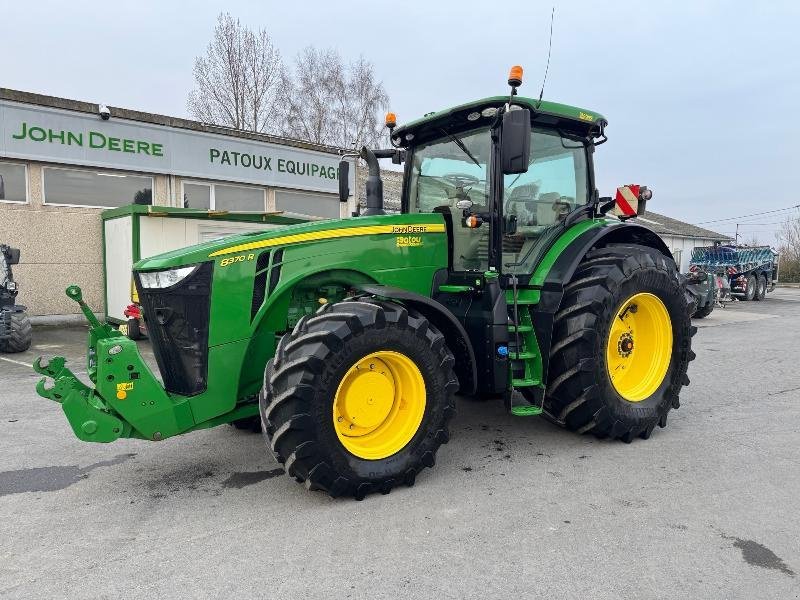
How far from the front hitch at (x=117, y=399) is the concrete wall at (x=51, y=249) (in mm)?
9455

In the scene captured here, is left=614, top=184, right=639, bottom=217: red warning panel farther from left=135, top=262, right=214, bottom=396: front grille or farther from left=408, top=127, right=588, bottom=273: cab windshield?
left=135, top=262, right=214, bottom=396: front grille

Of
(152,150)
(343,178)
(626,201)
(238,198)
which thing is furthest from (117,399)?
(238,198)

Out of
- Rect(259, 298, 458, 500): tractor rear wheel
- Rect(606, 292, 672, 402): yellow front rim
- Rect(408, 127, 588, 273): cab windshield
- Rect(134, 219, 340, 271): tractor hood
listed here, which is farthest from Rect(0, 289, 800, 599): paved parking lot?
Rect(408, 127, 588, 273): cab windshield

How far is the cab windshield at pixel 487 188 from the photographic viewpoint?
4.36m

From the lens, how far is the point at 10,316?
8703mm

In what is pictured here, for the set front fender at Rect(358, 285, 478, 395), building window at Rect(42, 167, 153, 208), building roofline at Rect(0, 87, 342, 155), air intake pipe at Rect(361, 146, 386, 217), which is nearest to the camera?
front fender at Rect(358, 285, 478, 395)

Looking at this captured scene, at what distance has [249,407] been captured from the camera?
12.5 ft

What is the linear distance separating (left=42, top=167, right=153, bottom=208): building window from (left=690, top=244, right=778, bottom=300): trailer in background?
18.7 m

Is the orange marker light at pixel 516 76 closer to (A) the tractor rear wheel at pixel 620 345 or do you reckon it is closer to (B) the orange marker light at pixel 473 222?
(B) the orange marker light at pixel 473 222

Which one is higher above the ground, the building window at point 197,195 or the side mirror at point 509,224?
the building window at point 197,195

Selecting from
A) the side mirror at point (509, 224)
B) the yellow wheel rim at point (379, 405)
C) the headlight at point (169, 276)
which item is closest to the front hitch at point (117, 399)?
the headlight at point (169, 276)

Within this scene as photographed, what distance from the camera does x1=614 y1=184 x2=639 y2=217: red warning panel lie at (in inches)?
203

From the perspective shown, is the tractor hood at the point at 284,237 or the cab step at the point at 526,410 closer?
the tractor hood at the point at 284,237

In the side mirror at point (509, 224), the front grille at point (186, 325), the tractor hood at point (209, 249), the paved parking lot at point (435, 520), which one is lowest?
the paved parking lot at point (435, 520)
